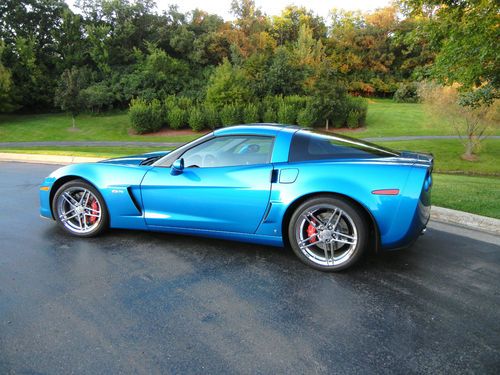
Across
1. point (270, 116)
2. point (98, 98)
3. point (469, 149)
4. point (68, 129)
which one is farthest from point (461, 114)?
point (98, 98)

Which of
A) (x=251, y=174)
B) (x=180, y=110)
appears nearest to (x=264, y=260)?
(x=251, y=174)

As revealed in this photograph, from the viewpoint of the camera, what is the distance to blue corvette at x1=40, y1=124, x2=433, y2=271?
3543mm

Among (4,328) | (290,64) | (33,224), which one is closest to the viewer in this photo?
(4,328)

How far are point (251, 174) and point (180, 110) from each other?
3284 centimetres

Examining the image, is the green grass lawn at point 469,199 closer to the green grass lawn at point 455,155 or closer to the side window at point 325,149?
the side window at point 325,149

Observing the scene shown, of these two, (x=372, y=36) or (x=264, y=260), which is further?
(x=372, y=36)

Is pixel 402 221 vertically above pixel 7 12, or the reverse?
pixel 7 12

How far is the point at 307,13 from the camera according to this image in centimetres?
6269

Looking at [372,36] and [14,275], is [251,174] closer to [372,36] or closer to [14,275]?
[14,275]

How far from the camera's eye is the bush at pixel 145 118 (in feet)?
114

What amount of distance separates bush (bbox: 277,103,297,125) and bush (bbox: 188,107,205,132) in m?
6.53

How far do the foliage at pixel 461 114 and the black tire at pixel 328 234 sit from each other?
2175 cm

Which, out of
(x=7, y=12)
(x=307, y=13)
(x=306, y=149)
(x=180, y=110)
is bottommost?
(x=180, y=110)

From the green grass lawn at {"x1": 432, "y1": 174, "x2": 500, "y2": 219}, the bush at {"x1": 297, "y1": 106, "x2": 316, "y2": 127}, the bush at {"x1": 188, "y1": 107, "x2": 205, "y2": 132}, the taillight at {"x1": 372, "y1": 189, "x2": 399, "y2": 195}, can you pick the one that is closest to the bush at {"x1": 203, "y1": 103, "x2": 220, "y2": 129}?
the bush at {"x1": 188, "y1": 107, "x2": 205, "y2": 132}
